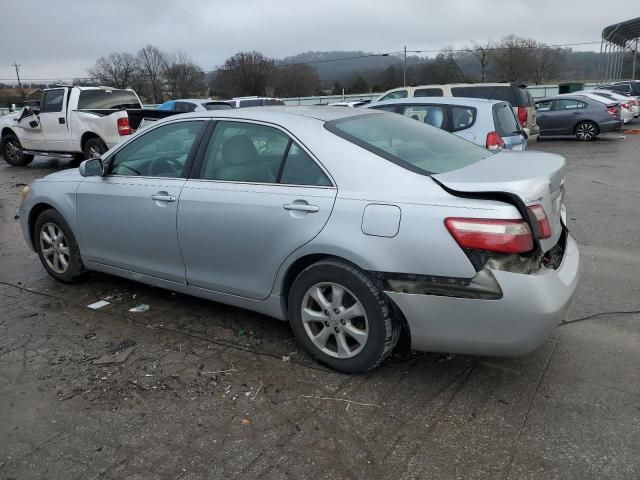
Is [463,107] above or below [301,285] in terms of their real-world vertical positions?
above

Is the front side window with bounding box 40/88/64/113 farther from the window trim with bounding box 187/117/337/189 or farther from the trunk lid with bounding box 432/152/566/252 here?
the trunk lid with bounding box 432/152/566/252

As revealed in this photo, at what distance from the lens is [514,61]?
56969mm

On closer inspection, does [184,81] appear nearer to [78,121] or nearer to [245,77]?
[245,77]

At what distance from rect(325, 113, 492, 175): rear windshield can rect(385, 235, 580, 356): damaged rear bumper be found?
0.77 meters

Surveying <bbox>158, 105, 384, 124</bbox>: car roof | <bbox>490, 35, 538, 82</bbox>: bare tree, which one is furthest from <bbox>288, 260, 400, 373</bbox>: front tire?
<bbox>490, 35, 538, 82</bbox>: bare tree

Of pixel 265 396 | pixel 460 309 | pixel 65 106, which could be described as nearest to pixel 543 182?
pixel 460 309

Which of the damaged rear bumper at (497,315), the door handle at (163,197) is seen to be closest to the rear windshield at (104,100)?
the door handle at (163,197)

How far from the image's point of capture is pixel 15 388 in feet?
11.0

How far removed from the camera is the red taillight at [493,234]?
2771mm

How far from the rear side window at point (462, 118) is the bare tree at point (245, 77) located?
44.3 m

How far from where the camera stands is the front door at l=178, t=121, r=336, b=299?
335cm

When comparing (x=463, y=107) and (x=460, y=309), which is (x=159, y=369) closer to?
(x=460, y=309)

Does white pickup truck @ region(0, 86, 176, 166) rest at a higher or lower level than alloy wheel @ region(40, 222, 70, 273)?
higher

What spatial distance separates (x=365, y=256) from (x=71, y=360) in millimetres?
2133
